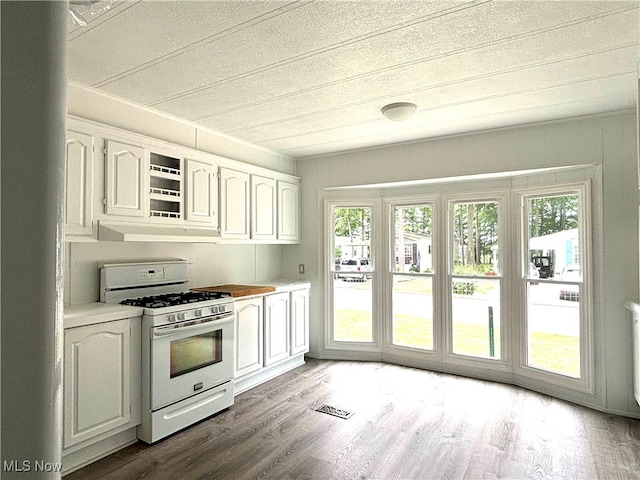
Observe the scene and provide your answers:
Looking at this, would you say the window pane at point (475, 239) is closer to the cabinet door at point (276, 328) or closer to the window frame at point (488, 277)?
the window frame at point (488, 277)

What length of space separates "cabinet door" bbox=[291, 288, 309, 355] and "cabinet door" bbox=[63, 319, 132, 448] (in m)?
1.95

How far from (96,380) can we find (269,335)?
5.80ft

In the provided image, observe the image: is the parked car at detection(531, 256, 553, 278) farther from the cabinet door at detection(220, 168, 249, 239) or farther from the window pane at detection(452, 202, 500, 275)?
the cabinet door at detection(220, 168, 249, 239)

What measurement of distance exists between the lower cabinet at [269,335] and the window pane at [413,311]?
1.06 m

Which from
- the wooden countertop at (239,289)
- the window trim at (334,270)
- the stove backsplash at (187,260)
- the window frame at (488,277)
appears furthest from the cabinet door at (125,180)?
the window frame at (488,277)

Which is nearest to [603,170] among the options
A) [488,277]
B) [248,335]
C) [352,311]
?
[488,277]

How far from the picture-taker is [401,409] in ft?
11.0

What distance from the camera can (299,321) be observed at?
178 inches

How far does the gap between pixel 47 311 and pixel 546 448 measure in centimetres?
333

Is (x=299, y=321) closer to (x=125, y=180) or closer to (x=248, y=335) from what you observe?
(x=248, y=335)

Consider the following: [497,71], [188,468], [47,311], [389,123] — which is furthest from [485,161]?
[47,311]

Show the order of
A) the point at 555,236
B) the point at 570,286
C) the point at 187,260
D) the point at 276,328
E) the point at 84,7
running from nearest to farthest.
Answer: the point at 84,7 < the point at 570,286 < the point at 555,236 < the point at 187,260 < the point at 276,328

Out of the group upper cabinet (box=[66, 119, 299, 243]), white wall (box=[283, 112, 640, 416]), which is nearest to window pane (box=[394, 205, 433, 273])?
white wall (box=[283, 112, 640, 416])

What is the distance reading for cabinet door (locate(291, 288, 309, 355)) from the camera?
4418mm
